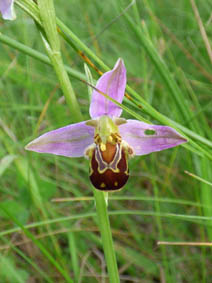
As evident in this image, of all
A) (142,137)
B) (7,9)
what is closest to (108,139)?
(142,137)

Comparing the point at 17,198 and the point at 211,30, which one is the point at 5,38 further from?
the point at 211,30

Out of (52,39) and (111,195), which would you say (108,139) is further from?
(111,195)

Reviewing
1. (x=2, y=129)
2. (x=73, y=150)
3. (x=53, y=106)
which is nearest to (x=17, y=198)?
(x=2, y=129)

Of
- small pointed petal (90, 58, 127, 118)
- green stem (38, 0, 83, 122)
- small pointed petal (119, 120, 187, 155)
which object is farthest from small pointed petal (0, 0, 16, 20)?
small pointed petal (119, 120, 187, 155)

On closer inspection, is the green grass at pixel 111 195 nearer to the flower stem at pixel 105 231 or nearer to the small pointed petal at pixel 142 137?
the small pointed petal at pixel 142 137

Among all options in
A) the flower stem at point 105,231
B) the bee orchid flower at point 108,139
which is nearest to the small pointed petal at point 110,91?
the bee orchid flower at point 108,139

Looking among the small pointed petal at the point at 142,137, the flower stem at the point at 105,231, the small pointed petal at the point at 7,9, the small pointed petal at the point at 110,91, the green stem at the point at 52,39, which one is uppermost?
the small pointed petal at the point at 7,9
